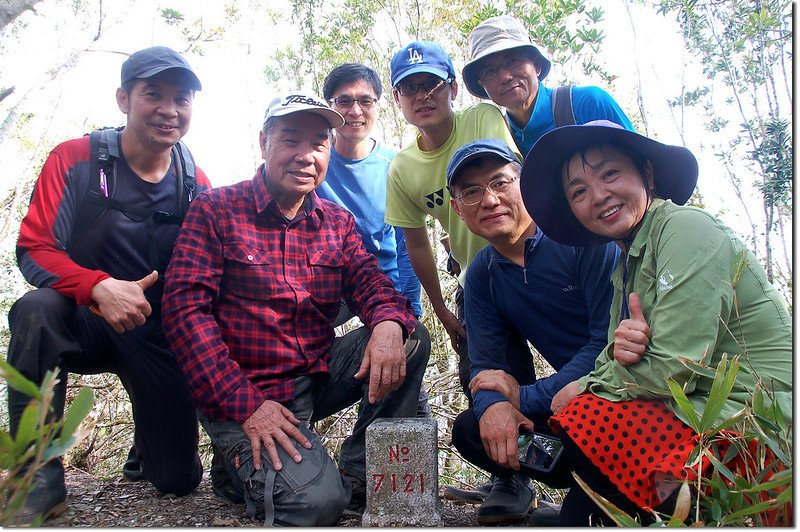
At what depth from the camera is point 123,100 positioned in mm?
3439

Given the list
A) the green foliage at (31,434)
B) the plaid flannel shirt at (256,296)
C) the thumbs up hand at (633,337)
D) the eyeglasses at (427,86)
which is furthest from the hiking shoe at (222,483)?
the green foliage at (31,434)

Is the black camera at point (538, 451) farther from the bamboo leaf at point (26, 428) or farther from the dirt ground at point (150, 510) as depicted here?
the bamboo leaf at point (26, 428)

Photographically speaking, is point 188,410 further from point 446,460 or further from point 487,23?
point 446,460

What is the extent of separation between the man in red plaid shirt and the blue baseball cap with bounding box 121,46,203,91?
55 cm

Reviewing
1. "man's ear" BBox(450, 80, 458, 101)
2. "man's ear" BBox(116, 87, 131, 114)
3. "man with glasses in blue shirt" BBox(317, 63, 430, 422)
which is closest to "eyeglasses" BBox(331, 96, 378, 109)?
"man with glasses in blue shirt" BBox(317, 63, 430, 422)

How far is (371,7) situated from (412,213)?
5.10 metres

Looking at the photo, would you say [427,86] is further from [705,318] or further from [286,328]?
[705,318]

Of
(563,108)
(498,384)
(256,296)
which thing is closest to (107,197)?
(256,296)

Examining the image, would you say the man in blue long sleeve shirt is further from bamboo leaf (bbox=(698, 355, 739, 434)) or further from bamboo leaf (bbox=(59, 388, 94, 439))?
bamboo leaf (bbox=(59, 388, 94, 439))

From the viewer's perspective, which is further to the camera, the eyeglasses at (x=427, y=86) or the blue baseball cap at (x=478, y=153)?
the eyeglasses at (x=427, y=86)

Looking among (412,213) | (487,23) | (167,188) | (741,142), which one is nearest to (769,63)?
(741,142)

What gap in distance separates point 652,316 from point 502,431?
90 centimetres

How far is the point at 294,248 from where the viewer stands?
326cm

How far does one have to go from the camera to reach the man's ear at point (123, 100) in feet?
11.2
